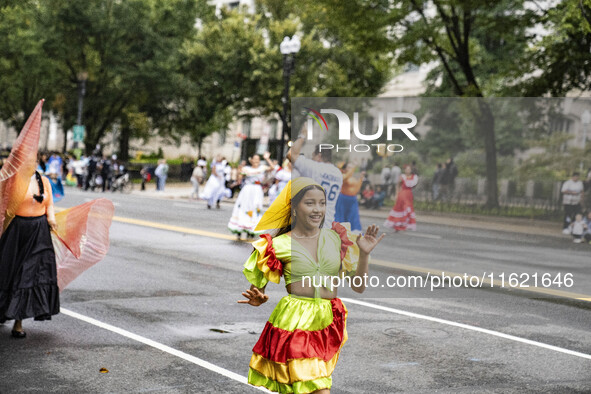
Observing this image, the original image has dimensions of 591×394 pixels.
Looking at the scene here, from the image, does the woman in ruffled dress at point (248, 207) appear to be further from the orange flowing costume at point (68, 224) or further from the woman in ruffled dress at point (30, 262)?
the woman in ruffled dress at point (30, 262)

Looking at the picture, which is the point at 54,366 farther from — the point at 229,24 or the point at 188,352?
the point at 229,24

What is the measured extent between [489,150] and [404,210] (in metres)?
0.69

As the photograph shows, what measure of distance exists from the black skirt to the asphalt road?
0.90 ft

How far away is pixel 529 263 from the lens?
5609 millimetres

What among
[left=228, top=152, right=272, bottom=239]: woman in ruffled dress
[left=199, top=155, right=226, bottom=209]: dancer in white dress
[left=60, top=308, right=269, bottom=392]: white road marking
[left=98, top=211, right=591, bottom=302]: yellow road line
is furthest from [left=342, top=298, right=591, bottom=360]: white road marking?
[left=199, top=155, right=226, bottom=209]: dancer in white dress

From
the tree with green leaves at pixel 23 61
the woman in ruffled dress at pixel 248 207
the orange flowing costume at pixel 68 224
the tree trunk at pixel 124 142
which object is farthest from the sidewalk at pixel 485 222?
the tree trunk at pixel 124 142

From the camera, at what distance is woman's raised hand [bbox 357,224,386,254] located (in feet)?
15.0

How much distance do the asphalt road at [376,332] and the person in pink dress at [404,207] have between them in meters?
0.12

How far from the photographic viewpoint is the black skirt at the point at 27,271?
7.32 meters

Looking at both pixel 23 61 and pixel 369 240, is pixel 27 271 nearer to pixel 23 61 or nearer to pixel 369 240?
pixel 369 240

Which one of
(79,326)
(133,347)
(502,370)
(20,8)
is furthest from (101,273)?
(20,8)


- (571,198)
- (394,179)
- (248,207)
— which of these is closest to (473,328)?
(571,198)

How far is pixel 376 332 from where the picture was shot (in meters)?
8.05

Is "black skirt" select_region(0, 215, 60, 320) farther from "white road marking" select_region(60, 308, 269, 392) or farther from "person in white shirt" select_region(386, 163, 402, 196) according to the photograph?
"person in white shirt" select_region(386, 163, 402, 196)
